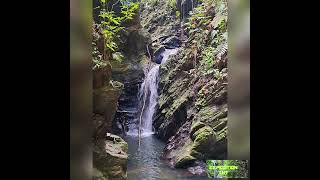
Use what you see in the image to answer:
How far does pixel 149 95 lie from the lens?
250 cm

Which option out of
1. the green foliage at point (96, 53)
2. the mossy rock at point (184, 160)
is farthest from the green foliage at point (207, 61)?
the green foliage at point (96, 53)

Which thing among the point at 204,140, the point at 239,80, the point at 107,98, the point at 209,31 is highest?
the point at 209,31

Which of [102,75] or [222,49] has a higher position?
[222,49]

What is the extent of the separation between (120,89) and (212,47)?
681 mm

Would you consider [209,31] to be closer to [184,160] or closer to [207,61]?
[207,61]

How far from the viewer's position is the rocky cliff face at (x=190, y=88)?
2461 millimetres

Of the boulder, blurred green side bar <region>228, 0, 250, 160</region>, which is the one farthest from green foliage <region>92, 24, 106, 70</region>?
blurred green side bar <region>228, 0, 250, 160</region>

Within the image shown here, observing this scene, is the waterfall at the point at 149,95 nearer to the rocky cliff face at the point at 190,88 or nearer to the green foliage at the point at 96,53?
the rocky cliff face at the point at 190,88

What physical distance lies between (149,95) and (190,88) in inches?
11.2

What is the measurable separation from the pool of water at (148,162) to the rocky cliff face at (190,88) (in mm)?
47
